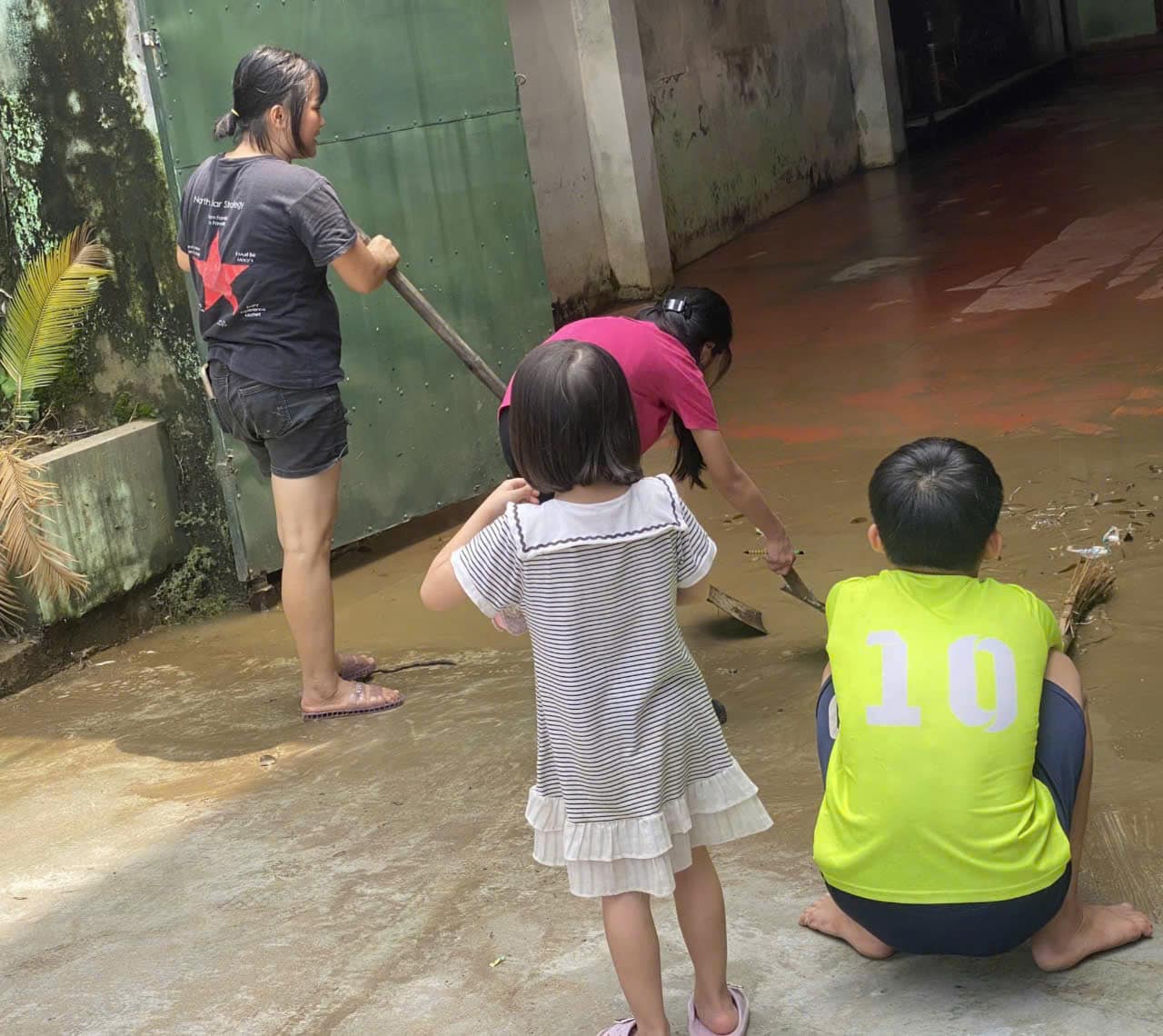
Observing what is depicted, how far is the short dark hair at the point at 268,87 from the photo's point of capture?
3740 mm

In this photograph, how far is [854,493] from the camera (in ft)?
17.3

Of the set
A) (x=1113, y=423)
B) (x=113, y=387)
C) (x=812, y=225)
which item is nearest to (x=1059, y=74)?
(x=812, y=225)

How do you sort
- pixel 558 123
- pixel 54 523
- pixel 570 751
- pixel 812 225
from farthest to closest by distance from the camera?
pixel 812 225 → pixel 558 123 → pixel 54 523 → pixel 570 751

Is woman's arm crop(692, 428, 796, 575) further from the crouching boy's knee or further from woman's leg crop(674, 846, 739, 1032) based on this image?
woman's leg crop(674, 846, 739, 1032)

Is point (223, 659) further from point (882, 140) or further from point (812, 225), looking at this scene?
point (882, 140)

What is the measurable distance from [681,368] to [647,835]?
139 centimetres

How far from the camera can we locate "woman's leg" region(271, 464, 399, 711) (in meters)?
3.99

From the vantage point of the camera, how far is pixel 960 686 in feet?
7.61

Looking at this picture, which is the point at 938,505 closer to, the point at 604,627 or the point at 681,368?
the point at 604,627

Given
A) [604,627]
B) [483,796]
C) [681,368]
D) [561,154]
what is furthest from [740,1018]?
[561,154]

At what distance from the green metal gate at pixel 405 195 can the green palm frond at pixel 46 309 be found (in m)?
0.42

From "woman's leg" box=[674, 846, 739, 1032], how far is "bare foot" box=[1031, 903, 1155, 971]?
1.66ft

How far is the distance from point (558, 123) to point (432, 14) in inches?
148

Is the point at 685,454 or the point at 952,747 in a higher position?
the point at 685,454
